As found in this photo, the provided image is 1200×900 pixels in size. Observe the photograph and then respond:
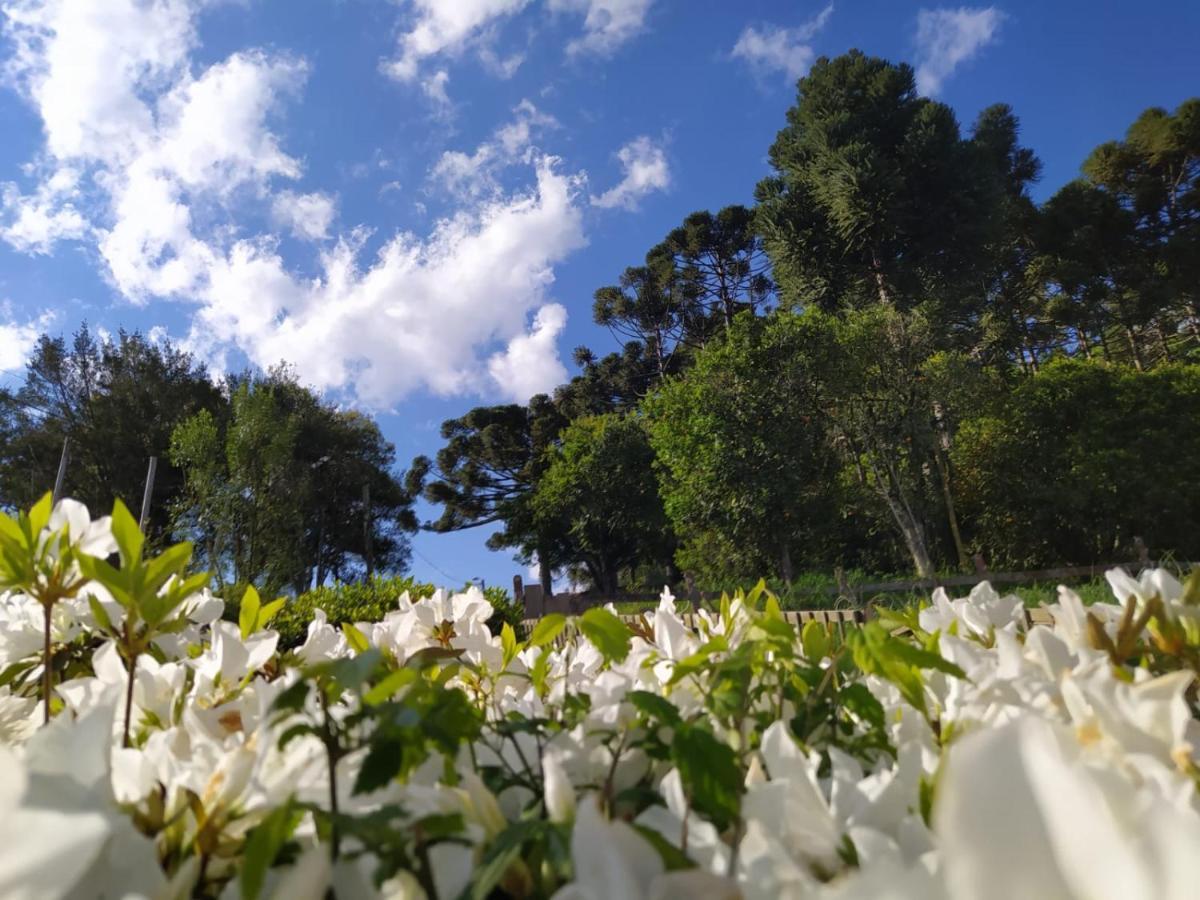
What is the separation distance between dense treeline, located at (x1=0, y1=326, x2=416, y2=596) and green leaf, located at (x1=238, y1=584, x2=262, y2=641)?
17406mm

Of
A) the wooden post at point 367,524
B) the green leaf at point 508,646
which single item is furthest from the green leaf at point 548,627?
the wooden post at point 367,524

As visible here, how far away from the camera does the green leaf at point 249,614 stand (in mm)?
823

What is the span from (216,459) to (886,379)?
1788cm

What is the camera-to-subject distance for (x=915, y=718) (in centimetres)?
56

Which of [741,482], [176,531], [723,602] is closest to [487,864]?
[723,602]

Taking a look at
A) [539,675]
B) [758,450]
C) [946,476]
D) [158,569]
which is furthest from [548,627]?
[946,476]

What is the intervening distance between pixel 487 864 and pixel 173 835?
0.19 m

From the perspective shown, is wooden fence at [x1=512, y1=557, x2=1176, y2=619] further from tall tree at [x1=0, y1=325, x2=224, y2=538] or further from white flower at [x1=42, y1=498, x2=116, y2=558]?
tall tree at [x1=0, y1=325, x2=224, y2=538]

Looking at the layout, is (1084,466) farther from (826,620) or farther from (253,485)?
(253,485)

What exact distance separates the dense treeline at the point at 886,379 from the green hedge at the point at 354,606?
8.88 m

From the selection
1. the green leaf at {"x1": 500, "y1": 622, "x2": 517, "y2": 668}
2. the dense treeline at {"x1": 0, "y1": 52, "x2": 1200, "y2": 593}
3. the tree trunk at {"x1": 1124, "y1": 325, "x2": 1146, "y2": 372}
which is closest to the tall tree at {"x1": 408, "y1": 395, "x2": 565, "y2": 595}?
the dense treeline at {"x1": 0, "y1": 52, "x2": 1200, "y2": 593}

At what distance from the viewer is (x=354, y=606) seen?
6.04 m

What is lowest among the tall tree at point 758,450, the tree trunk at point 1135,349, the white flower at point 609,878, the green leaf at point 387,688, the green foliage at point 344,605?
the white flower at point 609,878

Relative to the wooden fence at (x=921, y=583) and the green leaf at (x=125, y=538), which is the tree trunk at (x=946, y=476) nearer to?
the wooden fence at (x=921, y=583)
